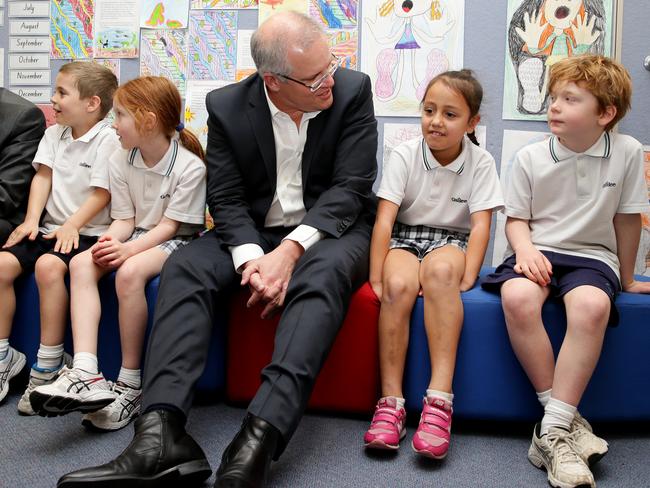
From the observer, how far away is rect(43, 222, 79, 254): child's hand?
161cm

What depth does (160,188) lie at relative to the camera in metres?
1.67

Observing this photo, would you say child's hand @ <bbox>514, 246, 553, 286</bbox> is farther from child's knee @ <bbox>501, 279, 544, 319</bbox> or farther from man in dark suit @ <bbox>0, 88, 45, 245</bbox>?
man in dark suit @ <bbox>0, 88, 45, 245</bbox>

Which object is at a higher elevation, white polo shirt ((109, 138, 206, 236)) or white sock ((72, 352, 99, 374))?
white polo shirt ((109, 138, 206, 236))

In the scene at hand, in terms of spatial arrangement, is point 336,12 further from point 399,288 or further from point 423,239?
point 399,288

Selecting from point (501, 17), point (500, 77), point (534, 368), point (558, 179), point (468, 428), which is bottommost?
point (468, 428)

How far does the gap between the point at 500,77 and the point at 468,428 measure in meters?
1.16

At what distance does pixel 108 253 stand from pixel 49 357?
0.30 metres

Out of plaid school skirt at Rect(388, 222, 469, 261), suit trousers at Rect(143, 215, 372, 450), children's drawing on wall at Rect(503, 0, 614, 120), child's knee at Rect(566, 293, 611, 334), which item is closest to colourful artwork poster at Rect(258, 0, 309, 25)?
children's drawing on wall at Rect(503, 0, 614, 120)

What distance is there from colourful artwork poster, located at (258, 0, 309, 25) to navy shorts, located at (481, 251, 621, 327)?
1.20m

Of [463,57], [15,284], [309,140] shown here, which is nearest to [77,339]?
[15,284]

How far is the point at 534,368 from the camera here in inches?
51.8

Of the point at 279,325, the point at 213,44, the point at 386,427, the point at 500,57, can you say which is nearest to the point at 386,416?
the point at 386,427

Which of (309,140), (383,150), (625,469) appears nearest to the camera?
(625,469)

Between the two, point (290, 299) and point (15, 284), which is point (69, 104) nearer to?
point (15, 284)
